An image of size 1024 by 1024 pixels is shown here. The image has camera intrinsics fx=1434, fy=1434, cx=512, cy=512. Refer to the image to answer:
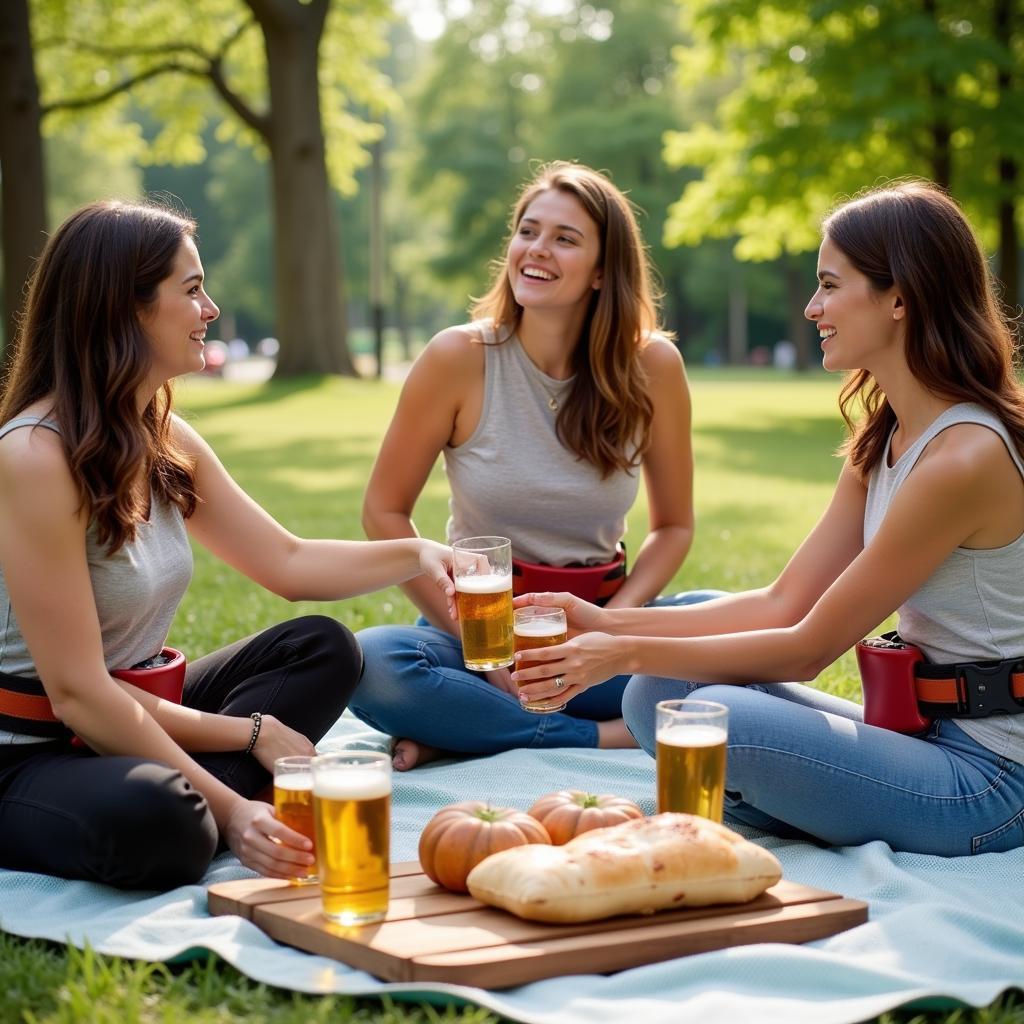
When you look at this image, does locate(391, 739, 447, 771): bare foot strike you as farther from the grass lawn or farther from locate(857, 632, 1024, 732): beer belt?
locate(857, 632, 1024, 732): beer belt

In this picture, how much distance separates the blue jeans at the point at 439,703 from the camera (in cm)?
496

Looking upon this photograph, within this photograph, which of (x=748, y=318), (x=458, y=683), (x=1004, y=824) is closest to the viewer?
(x=1004, y=824)

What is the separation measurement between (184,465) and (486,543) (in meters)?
0.95

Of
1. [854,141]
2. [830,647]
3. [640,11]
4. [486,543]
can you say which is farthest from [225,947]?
[640,11]

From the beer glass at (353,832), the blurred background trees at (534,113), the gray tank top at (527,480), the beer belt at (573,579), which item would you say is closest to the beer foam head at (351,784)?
the beer glass at (353,832)

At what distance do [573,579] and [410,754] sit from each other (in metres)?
0.87

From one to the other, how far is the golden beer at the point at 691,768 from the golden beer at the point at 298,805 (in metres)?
0.84

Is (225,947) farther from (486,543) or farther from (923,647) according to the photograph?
(923,647)

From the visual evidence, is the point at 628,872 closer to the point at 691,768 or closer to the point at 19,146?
the point at 691,768

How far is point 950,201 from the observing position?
3.96 m

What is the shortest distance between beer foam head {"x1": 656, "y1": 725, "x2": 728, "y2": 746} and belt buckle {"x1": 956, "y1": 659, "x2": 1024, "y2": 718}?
859 millimetres

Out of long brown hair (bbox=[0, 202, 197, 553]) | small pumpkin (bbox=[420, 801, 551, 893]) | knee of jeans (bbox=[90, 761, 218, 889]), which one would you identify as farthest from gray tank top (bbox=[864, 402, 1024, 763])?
long brown hair (bbox=[0, 202, 197, 553])

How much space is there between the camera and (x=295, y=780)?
11.2 feet

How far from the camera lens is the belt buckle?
3791 mm
